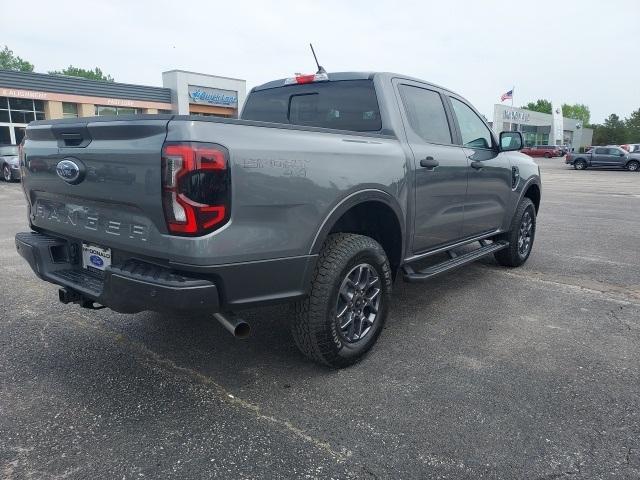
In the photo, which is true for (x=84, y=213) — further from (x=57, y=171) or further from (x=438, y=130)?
(x=438, y=130)

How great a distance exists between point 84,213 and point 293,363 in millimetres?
1533

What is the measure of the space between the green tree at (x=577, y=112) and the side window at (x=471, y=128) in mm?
155408

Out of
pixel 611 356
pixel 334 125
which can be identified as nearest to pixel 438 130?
pixel 334 125

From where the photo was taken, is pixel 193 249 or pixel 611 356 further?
pixel 611 356

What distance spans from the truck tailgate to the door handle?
196cm

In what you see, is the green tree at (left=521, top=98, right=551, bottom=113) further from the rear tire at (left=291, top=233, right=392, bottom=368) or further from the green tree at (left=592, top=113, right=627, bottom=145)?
the rear tire at (left=291, top=233, right=392, bottom=368)

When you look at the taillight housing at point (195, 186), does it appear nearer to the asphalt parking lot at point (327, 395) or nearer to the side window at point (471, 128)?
the asphalt parking lot at point (327, 395)

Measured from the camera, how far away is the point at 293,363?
320 cm

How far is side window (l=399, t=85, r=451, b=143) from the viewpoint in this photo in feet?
12.6

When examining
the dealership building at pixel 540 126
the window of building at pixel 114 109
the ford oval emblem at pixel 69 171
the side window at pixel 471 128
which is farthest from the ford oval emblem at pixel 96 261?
the dealership building at pixel 540 126

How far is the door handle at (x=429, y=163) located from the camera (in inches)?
143

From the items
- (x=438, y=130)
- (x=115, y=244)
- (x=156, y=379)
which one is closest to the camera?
(x=115, y=244)

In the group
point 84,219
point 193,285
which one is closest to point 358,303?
point 193,285

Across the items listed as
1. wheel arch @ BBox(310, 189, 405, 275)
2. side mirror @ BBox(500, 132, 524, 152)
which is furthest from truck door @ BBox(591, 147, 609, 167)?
wheel arch @ BBox(310, 189, 405, 275)
